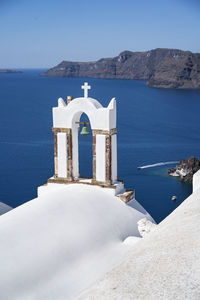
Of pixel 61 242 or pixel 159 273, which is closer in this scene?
pixel 159 273

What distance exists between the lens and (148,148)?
44625mm

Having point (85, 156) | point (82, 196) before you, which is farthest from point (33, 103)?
point (82, 196)

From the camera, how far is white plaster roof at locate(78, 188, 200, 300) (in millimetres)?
3980

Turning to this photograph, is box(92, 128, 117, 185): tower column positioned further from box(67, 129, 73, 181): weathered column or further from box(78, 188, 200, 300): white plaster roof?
box(78, 188, 200, 300): white plaster roof

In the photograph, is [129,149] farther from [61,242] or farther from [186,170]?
[61,242]

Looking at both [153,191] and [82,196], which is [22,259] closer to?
[82,196]

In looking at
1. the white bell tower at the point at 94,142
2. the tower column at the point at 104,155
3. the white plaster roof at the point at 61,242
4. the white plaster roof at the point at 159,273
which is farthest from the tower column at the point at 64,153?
the white plaster roof at the point at 159,273

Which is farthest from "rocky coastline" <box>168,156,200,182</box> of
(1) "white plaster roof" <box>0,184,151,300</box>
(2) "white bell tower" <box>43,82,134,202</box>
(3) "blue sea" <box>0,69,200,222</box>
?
(1) "white plaster roof" <box>0,184,151,300</box>

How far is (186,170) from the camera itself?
35.6 meters

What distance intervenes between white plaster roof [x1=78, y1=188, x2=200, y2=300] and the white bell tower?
498 centimetres

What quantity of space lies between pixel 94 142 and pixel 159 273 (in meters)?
6.34

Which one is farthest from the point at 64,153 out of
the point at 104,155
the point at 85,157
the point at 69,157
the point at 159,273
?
the point at 85,157

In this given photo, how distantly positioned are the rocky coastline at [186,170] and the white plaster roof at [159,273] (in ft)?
99.5

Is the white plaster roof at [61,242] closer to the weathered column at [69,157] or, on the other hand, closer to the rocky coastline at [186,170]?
the weathered column at [69,157]
